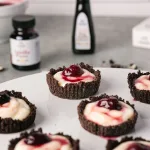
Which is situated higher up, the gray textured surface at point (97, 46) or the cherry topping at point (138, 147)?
the cherry topping at point (138, 147)

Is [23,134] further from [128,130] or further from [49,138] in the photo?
[128,130]

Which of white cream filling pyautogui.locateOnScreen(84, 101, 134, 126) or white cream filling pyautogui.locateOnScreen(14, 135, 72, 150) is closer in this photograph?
white cream filling pyautogui.locateOnScreen(14, 135, 72, 150)

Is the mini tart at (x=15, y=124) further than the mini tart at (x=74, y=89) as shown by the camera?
No

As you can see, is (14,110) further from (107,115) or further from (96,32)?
(96,32)

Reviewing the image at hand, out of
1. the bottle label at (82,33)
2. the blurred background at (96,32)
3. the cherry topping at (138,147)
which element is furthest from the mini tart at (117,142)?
the bottle label at (82,33)

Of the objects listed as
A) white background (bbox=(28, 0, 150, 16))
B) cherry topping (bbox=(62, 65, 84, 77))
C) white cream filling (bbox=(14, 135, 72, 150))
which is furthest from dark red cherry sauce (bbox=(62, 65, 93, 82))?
white background (bbox=(28, 0, 150, 16))

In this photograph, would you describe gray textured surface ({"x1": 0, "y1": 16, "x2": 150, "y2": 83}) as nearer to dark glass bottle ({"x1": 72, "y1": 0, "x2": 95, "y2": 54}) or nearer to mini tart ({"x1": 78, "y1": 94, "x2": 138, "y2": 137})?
dark glass bottle ({"x1": 72, "y1": 0, "x2": 95, "y2": 54})

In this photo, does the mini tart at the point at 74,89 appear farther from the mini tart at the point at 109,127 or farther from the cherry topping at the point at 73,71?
the mini tart at the point at 109,127
